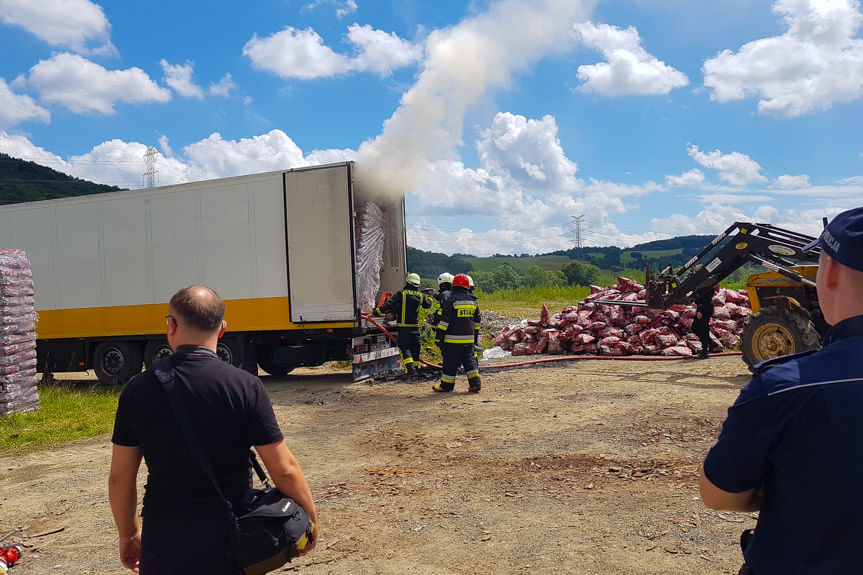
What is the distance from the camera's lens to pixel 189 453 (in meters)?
2.34

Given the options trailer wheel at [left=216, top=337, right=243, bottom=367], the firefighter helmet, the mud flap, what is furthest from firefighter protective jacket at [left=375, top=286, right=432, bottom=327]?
trailer wheel at [left=216, top=337, right=243, bottom=367]

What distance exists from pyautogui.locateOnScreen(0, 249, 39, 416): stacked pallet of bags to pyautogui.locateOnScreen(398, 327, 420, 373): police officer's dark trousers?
5.64 metres

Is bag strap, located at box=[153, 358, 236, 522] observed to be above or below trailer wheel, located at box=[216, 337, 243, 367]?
above

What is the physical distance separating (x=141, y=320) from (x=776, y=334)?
10611 mm

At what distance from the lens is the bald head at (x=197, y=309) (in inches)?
97.5

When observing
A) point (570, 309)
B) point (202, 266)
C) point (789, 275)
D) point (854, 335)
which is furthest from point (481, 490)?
point (570, 309)

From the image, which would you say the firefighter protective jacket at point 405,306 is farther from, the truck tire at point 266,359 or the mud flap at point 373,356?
the truck tire at point 266,359

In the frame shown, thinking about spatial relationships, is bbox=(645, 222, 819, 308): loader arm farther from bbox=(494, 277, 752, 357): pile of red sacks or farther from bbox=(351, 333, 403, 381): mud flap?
bbox=(351, 333, 403, 381): mud flap

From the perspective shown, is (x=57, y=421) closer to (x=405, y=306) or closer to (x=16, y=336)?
(x=16, y=336)

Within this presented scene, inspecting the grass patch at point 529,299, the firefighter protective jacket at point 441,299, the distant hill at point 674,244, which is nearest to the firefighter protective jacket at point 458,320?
the firefighter protective jacket at point 441,299

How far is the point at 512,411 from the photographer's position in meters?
8.46

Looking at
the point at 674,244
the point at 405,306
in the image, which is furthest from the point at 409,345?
the point at 674,244

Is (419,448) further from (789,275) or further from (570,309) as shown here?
(570,309)

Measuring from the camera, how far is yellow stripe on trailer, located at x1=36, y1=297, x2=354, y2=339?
10961 millimetres
